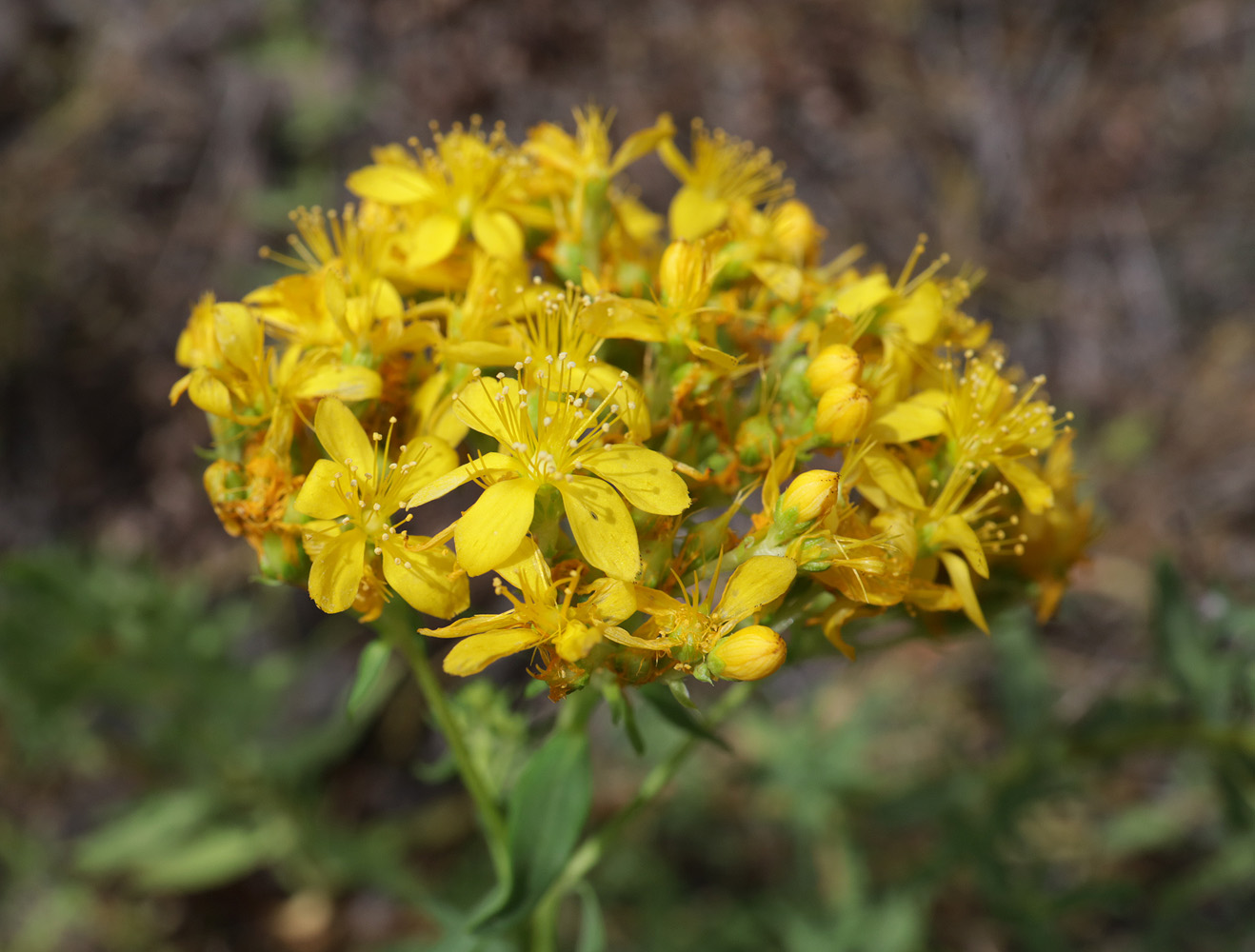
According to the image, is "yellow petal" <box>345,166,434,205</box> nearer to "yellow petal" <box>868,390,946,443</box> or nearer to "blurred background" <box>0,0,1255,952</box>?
"yellow petal" <box>868,390,946,443</box>

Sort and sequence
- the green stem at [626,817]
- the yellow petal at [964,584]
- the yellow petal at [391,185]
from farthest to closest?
1. the yellow petal at [391,185]
2. the green stem at [626,817]
3. the yellow petal at [964,584]

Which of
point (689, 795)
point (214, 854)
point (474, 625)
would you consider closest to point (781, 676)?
point (689, 795)

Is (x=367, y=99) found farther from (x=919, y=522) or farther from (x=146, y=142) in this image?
(x=919, y=522)

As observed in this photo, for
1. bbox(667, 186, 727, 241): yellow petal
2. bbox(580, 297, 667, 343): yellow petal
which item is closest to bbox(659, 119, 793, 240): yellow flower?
bbox(667, 186, 727, 241): yellow petal

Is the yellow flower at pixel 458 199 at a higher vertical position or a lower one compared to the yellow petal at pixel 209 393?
higher

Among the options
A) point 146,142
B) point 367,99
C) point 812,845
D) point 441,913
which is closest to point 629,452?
point 441,913

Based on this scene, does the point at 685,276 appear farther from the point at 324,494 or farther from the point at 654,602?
the point at 324,494

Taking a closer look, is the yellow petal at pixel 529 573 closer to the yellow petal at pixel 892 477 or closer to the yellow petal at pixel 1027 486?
the yellow petal at pixel 892 477

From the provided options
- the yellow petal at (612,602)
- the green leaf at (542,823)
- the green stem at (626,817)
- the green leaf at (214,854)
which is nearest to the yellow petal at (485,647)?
the yellow petal at (612,602)
